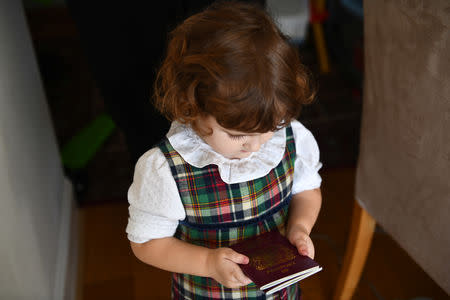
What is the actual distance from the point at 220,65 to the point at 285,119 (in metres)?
0.14

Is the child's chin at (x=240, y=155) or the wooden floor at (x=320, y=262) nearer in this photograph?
the child's chin at (x=240, y=155)

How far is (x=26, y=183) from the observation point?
3.50ft

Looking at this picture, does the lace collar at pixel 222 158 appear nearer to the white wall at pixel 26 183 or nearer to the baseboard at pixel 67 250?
the white wall at pixel 26 183

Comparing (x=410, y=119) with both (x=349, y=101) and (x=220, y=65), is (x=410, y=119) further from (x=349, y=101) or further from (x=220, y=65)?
(x=349, y=101)

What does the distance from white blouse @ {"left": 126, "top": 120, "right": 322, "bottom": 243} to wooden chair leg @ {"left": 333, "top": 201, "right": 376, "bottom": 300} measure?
416 mm

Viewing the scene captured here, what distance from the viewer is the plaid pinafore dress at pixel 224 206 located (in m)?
0.77

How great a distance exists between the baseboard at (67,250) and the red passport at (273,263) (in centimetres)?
69

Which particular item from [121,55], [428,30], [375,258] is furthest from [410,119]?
[375,258]

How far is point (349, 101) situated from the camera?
2068mm

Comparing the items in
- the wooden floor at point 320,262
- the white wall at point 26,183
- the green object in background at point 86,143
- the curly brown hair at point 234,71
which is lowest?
the wooden floor at point 320,262

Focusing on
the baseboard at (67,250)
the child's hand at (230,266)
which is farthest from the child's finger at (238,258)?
the baseboard at (67,250)

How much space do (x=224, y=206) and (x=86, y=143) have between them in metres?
1.23

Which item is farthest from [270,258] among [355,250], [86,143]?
[86,143]

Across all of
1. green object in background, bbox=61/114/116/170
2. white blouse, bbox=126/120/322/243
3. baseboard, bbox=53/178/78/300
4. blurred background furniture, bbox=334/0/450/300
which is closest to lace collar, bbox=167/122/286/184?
white blouse, bbox=126/120/322/243
